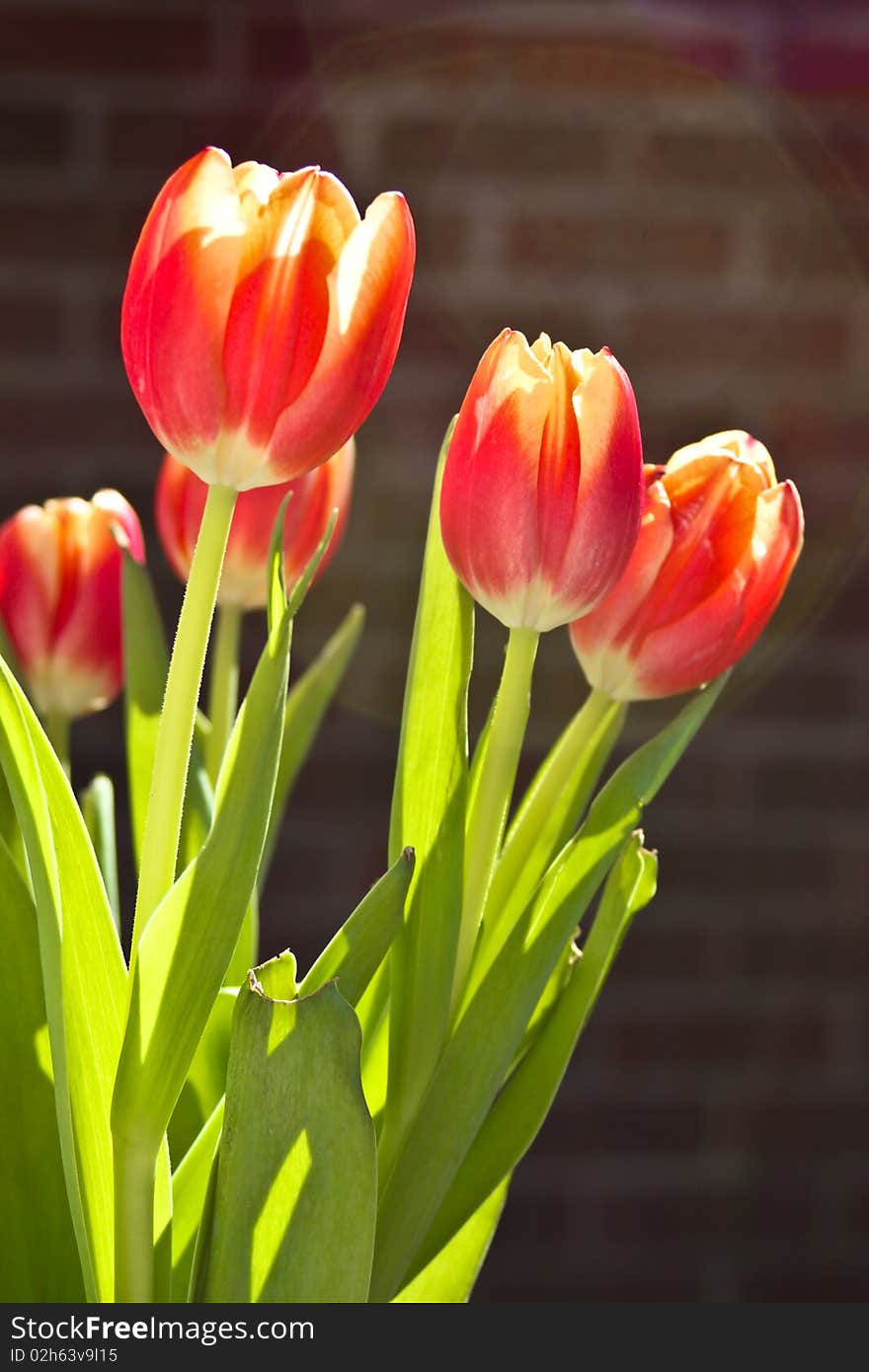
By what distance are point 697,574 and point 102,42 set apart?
42.6 inches

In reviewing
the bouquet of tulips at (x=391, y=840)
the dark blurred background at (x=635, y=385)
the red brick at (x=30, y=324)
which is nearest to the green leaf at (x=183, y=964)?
the bouquet of tulips at (x=391, y=840)

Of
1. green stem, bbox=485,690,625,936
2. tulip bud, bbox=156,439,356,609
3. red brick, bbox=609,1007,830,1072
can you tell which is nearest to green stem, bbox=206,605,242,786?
tulip bud, bbox=156,439,356,609

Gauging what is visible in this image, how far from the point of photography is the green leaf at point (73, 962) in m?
0.30

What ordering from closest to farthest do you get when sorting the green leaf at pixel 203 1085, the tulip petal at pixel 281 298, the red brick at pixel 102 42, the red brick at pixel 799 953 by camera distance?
the tulip petal at pixel 281 298, the green leaf at pixel 203 1085, the red brick at pixel 102 42, the red brick at pixel 799 953

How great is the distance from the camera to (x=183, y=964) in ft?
0.99

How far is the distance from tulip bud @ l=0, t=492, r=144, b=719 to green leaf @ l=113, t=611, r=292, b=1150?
6.0 inches

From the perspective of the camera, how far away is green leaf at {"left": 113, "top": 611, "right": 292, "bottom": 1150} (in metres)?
0.30

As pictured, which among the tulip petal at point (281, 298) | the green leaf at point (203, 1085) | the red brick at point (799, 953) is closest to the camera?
the tulip petal at point (281, 298)

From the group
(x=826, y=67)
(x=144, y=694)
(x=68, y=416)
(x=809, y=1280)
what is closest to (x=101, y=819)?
(x=144, y=694)

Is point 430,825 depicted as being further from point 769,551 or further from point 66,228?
point 66,228

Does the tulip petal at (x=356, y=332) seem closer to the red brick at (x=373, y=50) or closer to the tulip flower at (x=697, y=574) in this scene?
the tulip flower at (x=697, y=574)

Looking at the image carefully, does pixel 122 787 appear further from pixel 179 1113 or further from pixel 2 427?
pixel 179 1113

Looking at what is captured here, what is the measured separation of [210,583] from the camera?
30cm

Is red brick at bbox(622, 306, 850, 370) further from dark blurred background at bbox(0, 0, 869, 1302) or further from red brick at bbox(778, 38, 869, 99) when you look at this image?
red brick at bbox(778, 38, 869, 99)
